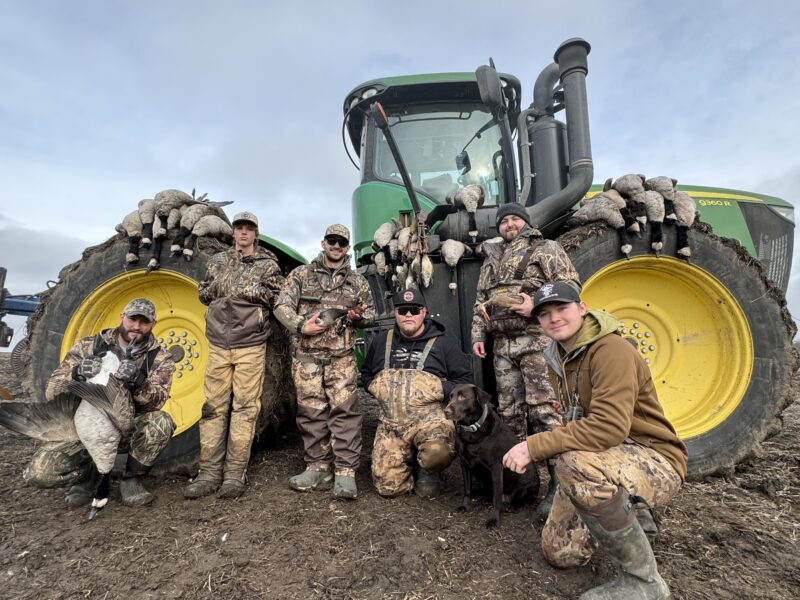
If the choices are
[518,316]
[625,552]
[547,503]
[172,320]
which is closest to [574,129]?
[518,316]

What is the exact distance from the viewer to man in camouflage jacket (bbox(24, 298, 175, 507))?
2.67 meters

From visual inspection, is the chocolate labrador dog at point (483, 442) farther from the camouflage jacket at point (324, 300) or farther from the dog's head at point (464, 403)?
the camouflage jacket at point (324, 300)

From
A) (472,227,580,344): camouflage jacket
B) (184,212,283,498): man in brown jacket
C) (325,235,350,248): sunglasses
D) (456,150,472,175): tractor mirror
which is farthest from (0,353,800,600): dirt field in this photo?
(456,150,472,175): tractor mirror

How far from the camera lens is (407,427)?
3.11m

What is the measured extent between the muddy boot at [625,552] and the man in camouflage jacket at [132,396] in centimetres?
262

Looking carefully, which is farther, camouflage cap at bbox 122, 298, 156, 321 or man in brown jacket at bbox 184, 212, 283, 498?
man in brown jacket at bbox 184, 212, 283, 498

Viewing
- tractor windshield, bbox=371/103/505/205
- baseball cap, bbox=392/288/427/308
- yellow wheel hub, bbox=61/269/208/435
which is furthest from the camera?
tractor windshield, bbox=371/103/505/205

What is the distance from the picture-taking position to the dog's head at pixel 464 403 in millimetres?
2672

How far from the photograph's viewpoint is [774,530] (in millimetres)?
2381

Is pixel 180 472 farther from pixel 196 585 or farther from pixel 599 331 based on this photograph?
pixel 599 331

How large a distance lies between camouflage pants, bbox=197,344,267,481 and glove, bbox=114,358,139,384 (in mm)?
462

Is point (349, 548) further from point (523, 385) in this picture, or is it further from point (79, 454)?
point (79, 454)

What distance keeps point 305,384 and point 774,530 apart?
2914 millimetres

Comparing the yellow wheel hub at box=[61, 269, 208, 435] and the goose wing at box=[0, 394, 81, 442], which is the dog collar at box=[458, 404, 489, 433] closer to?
the yellow wheel hub at box=[61, 269, 208, 435]
